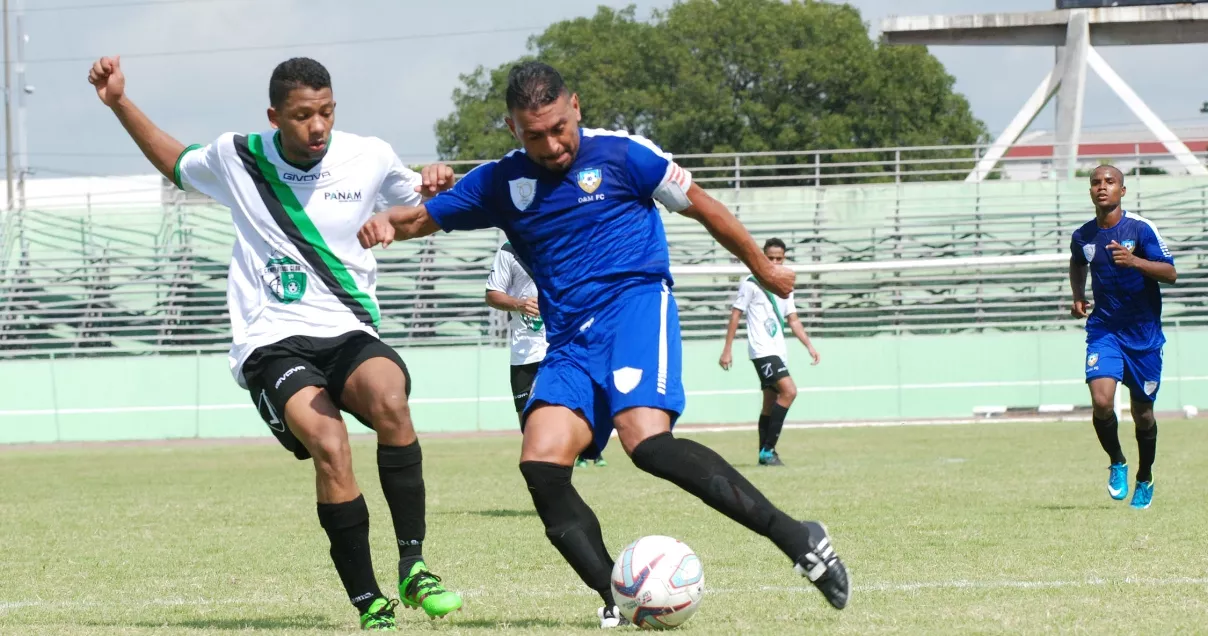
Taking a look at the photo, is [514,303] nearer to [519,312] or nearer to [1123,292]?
[519,312]

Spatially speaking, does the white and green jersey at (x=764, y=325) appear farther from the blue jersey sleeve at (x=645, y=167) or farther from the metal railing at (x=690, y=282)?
the metal railing at (x=690, y=282)

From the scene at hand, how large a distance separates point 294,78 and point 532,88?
1.03 m

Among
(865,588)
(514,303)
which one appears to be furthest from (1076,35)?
(865,588)

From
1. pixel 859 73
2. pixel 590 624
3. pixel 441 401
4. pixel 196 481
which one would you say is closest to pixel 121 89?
pixel 590 624

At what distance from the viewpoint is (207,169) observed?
5906 millimetres

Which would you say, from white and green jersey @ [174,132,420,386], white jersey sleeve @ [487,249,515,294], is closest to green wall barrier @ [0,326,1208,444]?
white jersey sleeve @ [487,249,515,294]

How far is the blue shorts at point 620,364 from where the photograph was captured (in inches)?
203

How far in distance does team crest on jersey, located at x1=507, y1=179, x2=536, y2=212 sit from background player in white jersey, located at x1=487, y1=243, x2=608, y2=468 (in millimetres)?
6156

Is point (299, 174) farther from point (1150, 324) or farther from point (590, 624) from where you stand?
point (1150, 324)

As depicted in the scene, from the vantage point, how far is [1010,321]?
93.5 feet

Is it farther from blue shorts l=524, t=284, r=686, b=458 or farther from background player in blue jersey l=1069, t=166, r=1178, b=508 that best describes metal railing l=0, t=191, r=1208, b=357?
blue shorts l=524, t=284, r=686, b=458

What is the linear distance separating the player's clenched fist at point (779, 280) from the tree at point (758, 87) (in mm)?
55054

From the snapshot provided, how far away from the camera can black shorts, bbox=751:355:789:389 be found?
15.2 metres

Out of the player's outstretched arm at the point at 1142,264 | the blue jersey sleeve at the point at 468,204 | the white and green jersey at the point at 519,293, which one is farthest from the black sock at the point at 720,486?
the white and green jersey at the point at 519,293
